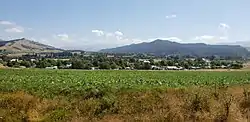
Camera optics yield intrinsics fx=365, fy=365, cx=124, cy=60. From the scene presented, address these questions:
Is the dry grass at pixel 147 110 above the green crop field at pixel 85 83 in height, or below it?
above

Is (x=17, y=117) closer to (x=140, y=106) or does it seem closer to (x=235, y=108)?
(x=140, y=106)

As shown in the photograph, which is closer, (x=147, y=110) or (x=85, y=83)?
(x=147, y=110)

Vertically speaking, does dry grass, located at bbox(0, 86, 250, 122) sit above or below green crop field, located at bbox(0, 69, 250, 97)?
above

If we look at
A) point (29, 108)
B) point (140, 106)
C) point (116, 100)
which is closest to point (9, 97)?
point (29, 108)

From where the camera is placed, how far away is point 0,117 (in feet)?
40.4

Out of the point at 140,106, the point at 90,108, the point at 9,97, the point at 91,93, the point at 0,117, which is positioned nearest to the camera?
the point at 0,117

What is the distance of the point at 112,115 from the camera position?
12594 mm

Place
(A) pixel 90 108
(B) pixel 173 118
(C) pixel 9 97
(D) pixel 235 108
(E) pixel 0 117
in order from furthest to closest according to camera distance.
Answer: (C) pixel 9 97, (A) pixel 90 108, (E) pixel 0 117, (D) pixel 235 108, (B) pixel 173 118

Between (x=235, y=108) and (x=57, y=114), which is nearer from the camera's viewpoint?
(x=235, y=108)

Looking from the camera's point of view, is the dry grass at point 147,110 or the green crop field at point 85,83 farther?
the green crop field at point 85,83

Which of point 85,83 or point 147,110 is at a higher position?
point 147,110

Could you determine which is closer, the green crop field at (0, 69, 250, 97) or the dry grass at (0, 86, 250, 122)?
the dry grass at (0, 86, 250, 122)

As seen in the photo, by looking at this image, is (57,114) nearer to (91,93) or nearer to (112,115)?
(112,115)

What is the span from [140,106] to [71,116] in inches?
98.7
